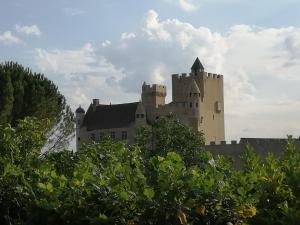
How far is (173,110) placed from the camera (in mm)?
74250

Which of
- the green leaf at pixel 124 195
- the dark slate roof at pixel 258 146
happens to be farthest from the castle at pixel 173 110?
the green leaf at pixel 124 195

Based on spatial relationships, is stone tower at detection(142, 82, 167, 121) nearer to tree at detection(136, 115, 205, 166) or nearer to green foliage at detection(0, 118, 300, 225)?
tree at detection(136, 115, 205, 166)

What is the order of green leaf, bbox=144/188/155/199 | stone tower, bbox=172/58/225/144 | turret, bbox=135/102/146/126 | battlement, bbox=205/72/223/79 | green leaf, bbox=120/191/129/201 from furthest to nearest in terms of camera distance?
battlement, bbox=205/72/223/79
stone tower, bbox=172/58/225/144
turret, bbox=135/102/146/126
green leaf, bbox=120/191/129/201
green leaf, bbox=144/188/155/199

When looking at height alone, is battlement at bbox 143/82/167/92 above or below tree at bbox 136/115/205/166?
above

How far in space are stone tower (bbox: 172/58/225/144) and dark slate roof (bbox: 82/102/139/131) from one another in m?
6.19

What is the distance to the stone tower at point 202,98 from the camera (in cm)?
7544

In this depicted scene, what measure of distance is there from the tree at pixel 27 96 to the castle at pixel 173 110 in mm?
38276

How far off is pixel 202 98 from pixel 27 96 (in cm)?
4532

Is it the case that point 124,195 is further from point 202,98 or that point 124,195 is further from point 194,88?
point 202,98

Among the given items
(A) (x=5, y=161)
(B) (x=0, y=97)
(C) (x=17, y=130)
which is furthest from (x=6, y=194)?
(B) (x=0, y=97)

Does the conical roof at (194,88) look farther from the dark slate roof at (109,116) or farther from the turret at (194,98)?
the dark slate roof at (109,116)

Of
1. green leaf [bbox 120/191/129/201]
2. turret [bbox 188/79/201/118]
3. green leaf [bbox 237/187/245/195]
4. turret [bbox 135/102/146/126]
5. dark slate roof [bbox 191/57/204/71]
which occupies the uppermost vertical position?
dark slate roof [bbox 191/57/204/71]

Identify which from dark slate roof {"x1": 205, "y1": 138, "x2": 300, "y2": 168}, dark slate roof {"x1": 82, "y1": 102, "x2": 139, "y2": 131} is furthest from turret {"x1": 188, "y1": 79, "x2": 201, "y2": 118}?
dark slate roof {"x1": 205, "y1": 138, "x2": 300, "y2": 168}

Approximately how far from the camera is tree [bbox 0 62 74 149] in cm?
3384
